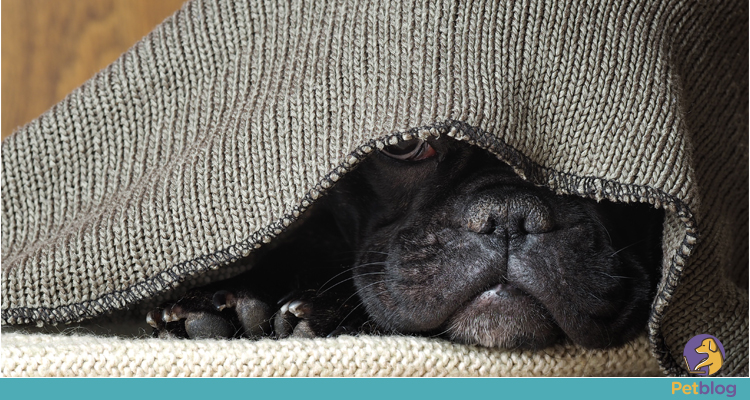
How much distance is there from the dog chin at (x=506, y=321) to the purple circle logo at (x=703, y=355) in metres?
0.24

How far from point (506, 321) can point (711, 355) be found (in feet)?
1.20

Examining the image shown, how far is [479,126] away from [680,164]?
27 centimetres

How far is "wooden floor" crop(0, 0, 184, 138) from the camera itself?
1.61m

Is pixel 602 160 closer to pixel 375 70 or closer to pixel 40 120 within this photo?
pixel 375 70

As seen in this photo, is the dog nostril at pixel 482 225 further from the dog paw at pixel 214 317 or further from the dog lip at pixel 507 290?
the dog paw at pixel 214 317

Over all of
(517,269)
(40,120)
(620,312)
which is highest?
(40,120)

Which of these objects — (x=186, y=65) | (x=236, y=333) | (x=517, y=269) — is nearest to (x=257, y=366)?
(x=236, y=333)

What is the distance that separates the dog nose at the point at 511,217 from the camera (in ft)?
3.01

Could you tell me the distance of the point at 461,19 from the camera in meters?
0.89

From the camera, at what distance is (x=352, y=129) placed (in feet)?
2.86

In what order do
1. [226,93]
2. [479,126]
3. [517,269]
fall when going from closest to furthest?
[479,126] → [517,269] → [226,93]

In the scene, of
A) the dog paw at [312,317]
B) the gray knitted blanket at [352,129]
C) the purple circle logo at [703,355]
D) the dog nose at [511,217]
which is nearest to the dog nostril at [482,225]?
the dog nose at [511,217]

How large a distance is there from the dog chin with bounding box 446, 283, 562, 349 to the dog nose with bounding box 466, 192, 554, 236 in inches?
3.4

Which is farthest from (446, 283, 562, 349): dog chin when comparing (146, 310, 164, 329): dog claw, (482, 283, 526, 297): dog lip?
(146, 310, 164, 329): dog claw
